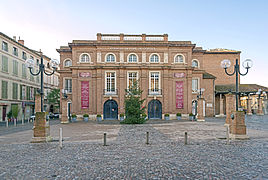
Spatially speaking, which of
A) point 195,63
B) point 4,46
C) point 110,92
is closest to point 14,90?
point 4,46

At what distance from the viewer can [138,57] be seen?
30.4 m

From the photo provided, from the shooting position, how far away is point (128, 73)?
30297 millimetres

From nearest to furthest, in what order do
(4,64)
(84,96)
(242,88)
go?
(4,64), (84,96), (242,88)

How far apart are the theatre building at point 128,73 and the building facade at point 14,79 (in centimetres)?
663

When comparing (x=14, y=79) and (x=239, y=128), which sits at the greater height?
(x=14, y=79)

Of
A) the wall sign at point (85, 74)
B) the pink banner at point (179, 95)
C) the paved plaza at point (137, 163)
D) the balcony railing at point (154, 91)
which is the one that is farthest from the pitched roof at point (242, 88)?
the paved plaza at point (137, 163)

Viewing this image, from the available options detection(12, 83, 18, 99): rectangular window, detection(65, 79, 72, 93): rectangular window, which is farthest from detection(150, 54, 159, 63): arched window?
detection(12, 83, 18, 99): rectangular window

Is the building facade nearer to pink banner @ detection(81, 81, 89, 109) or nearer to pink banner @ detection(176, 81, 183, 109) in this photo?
pink banner @ detection(81, 81, 89, 109)

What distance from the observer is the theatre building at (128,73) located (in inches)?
1174

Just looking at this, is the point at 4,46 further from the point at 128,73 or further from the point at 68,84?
the point at 128,73

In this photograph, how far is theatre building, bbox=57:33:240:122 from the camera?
29828 mm

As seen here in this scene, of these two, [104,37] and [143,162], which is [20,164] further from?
[104,37]

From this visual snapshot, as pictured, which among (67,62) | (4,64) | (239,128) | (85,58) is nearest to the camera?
(239,128)

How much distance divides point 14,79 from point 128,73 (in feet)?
61.2
